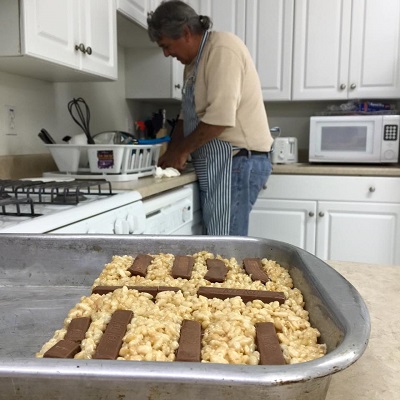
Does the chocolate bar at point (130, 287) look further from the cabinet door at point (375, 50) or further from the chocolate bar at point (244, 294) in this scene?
the cabinet door at point (375, 50)

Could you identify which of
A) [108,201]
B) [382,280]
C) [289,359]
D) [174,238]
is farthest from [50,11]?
[289,359]

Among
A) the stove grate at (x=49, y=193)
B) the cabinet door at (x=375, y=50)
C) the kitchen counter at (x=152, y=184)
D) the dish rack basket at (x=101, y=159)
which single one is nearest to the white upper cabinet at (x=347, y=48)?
the cabinet door at (x=375, y=50)

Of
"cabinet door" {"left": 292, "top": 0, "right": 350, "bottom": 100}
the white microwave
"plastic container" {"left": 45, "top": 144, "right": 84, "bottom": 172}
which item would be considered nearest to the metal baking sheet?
"plastic container" {"left": 45, "top": 144, "right": 84, "bottom": 172}

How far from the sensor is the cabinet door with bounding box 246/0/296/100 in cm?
273

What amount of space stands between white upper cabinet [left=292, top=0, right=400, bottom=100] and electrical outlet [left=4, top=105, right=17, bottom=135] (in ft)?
5.55

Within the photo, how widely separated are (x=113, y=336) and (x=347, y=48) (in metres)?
2.66

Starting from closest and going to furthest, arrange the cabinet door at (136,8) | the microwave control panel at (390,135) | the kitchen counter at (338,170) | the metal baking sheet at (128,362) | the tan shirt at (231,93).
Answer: the metal baking sheet at (128,362) < the tan shirt at (231,93) < the cabinet door at (136,8) < the kitchen counter at (338,170) < the microwave control panel at (390,135)

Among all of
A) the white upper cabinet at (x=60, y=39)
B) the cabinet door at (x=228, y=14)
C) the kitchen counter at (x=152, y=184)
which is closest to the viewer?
the white upper cabinet at (x=60, y=39)

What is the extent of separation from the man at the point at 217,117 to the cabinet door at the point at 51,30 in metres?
0.45

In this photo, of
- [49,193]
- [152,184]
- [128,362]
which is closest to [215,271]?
[128,362]

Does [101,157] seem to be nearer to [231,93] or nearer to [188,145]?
[188,145]

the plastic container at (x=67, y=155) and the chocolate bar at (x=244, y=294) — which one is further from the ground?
the plastic container at (x=67, y=155)

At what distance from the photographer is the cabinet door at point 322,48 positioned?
2670 millimetres

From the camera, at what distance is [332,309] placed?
1.38 feet
